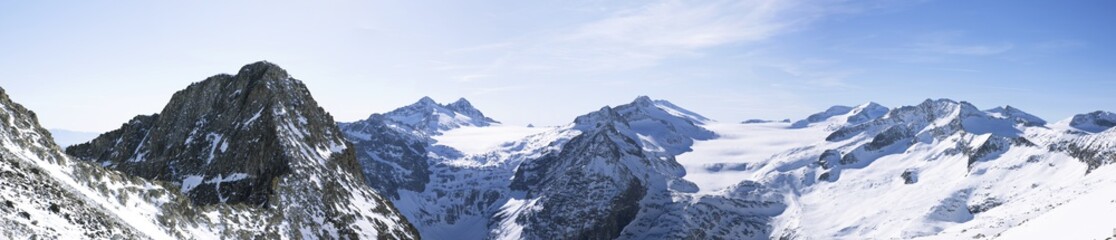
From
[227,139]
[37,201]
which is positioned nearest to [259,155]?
[227,139]

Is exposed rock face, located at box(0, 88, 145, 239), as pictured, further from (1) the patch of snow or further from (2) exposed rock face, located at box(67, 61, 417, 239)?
(1) the patch of snow

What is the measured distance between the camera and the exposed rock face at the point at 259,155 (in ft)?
319

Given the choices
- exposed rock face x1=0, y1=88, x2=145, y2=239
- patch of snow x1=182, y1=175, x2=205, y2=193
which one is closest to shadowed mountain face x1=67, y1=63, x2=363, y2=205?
patch of snow x1=182, y1=175, x2=205, y2=193

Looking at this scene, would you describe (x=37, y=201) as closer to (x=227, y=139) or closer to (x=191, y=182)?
(x=191, y=182)

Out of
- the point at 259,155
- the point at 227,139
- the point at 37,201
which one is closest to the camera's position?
the point at 37,201

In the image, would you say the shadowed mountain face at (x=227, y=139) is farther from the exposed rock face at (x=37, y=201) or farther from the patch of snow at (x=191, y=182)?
the exposed rock face at (x=37, y=201)

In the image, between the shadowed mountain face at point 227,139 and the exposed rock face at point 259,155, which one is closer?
the exposed rock face at point 259,155

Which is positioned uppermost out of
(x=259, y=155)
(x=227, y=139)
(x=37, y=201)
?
(x=227, y=139)

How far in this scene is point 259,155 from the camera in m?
104

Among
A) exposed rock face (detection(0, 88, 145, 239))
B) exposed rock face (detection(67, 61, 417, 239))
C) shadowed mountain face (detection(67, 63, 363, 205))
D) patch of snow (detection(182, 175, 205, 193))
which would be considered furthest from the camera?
patch of snow (detection(182, 175, 205, 193))

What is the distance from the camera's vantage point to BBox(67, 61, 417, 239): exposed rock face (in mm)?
97312

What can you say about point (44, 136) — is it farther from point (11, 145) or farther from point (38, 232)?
point (38, 232)

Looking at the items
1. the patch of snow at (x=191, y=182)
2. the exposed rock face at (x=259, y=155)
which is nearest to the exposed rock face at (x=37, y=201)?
the exposed rock face at (x=259, y=155)

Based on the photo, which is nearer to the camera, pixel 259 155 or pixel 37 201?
pixel 37 201
